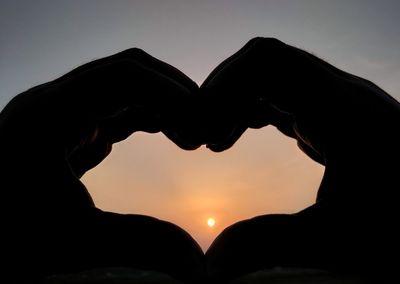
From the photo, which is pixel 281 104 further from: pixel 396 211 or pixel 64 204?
pixel 64 204

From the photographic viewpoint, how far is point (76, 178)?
461 millimetres

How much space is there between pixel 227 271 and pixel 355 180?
225 mm

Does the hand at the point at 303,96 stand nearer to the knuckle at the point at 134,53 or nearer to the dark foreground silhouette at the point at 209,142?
the dark foreground silhouette at the point at 209,142

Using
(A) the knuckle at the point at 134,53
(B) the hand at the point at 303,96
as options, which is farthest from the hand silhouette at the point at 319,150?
(A) the knuckle at the point at 134,53

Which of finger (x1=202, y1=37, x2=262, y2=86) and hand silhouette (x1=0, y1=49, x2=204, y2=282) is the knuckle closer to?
hand silhouette (x1=0, y1=49, x2=204, y2=282)

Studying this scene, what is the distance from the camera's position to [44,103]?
20.9 inches

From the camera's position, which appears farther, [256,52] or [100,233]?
[256,52]

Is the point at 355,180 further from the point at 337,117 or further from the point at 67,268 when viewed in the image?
the point at 67,268

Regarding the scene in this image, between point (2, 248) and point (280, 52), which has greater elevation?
point (280, 52)

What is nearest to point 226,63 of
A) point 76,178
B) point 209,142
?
point 209,142

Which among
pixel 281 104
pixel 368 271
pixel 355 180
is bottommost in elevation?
pixel 368 271

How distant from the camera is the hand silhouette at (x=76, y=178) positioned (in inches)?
15.1

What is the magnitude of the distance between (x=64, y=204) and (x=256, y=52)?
36 centimetres

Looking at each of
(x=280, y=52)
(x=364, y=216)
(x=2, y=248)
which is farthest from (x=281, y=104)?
(x=2, y=248)
